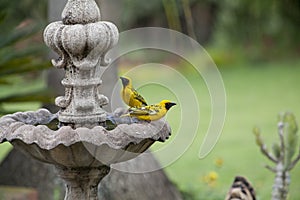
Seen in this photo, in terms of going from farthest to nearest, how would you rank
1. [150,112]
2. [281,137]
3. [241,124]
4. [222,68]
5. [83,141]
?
1. [222,68]
2. [241,124]
3. [281,137]
4. [150,112]
5. [83,141]

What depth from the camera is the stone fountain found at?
→ 128 inches

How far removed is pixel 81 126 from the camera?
3.58m

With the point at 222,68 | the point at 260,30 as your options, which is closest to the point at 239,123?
the point at 260,30

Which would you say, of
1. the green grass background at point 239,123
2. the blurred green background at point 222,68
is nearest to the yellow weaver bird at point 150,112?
the green grass background at point 239,123

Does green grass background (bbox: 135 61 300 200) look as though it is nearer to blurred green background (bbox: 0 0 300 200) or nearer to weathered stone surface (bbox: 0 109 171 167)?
blurred green background (bbox: 0 0 300 200)

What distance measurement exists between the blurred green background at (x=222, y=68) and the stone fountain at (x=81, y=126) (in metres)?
1.41

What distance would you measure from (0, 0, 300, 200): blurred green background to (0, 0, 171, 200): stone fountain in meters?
1.41

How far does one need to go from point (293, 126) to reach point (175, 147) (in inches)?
47.9

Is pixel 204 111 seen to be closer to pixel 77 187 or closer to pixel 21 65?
pixel 21 65

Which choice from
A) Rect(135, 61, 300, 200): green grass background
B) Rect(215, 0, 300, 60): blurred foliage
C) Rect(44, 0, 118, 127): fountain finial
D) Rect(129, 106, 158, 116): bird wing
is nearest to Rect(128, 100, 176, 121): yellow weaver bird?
Rect(129, 106, 158, 116): bird wing

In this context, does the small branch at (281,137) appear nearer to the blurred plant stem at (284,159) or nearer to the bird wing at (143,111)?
the blurred plant stem at (284,159)

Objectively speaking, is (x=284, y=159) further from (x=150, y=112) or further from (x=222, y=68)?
(x=222, y=68)

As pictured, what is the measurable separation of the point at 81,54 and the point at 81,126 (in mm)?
358

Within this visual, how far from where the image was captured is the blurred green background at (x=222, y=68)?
5.61 metres
